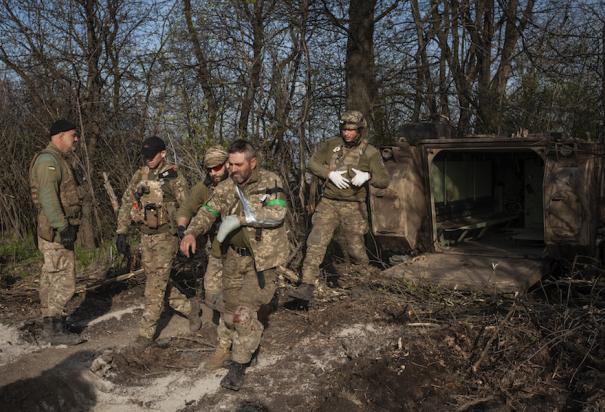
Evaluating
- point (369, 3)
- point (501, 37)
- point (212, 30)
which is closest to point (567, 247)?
point (369, 3)

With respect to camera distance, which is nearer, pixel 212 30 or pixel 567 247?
pixel 567 247

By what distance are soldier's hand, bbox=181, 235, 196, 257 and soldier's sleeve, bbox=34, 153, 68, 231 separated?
1.62 meters

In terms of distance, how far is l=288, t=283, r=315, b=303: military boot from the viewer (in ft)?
18.7

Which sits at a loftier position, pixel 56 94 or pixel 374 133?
pixel 56 94

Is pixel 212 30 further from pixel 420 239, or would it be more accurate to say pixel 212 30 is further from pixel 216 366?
pixel 216 366

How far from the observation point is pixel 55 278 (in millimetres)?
5328

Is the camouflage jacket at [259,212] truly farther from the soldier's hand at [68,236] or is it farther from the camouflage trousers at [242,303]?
the soldier's hand at [68,236]

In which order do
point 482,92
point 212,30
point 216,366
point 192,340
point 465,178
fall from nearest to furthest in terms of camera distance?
point 216,366 < point 192,340 < point 465,178 < point 212,30 < point 482,92

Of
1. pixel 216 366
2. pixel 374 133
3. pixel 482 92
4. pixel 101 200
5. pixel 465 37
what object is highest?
pixel 465 37

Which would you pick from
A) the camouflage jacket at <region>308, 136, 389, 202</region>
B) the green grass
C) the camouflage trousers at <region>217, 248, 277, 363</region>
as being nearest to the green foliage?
the green grass

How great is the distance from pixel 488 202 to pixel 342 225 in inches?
140

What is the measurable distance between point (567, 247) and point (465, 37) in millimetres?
6129

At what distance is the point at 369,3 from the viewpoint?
849 centimetres

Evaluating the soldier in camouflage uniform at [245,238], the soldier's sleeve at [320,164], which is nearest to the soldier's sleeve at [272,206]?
the soldier in camouflage uniform at [245,238]
